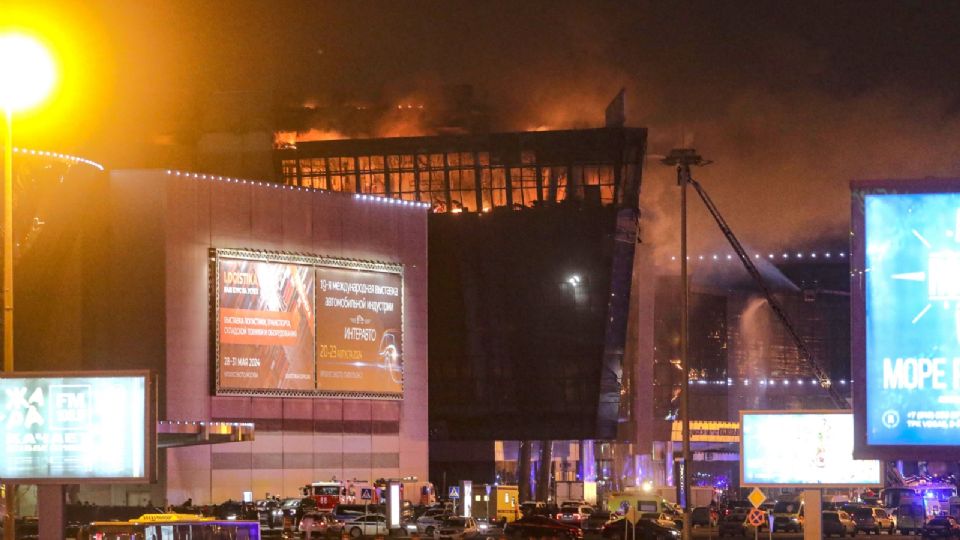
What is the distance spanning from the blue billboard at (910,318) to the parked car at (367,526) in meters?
53.0

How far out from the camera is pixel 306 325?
80.5 metres

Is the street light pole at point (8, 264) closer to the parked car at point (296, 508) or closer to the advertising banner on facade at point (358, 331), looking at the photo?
the parked car at point (296, 508)

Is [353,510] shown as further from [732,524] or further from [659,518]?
[732,524]

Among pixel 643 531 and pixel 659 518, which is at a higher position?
pixel 643 531

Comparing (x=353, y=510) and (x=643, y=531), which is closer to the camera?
Answer: (x=643, y=531)

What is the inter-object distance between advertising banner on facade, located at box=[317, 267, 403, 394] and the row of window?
21.7 metres

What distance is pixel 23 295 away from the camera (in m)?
77.4

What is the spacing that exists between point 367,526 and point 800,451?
29.7 metres

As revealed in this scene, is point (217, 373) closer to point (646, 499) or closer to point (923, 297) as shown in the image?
point (646, 499)

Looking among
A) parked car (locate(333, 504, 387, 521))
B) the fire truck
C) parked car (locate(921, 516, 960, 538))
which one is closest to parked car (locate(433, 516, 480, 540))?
parked car (locate(333, 504, 387, 521))

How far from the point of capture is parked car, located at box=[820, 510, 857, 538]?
7531 centimetres

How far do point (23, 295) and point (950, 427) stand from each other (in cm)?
6791

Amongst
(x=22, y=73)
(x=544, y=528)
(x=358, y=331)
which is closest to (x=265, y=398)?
(x=358, y=331)

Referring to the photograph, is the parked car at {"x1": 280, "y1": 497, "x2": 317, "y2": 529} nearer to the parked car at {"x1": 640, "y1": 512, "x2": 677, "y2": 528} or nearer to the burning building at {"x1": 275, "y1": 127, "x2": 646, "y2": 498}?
the parked car at {"x1": 640, "y1": 512, "x2": 677, "y2": 528}
